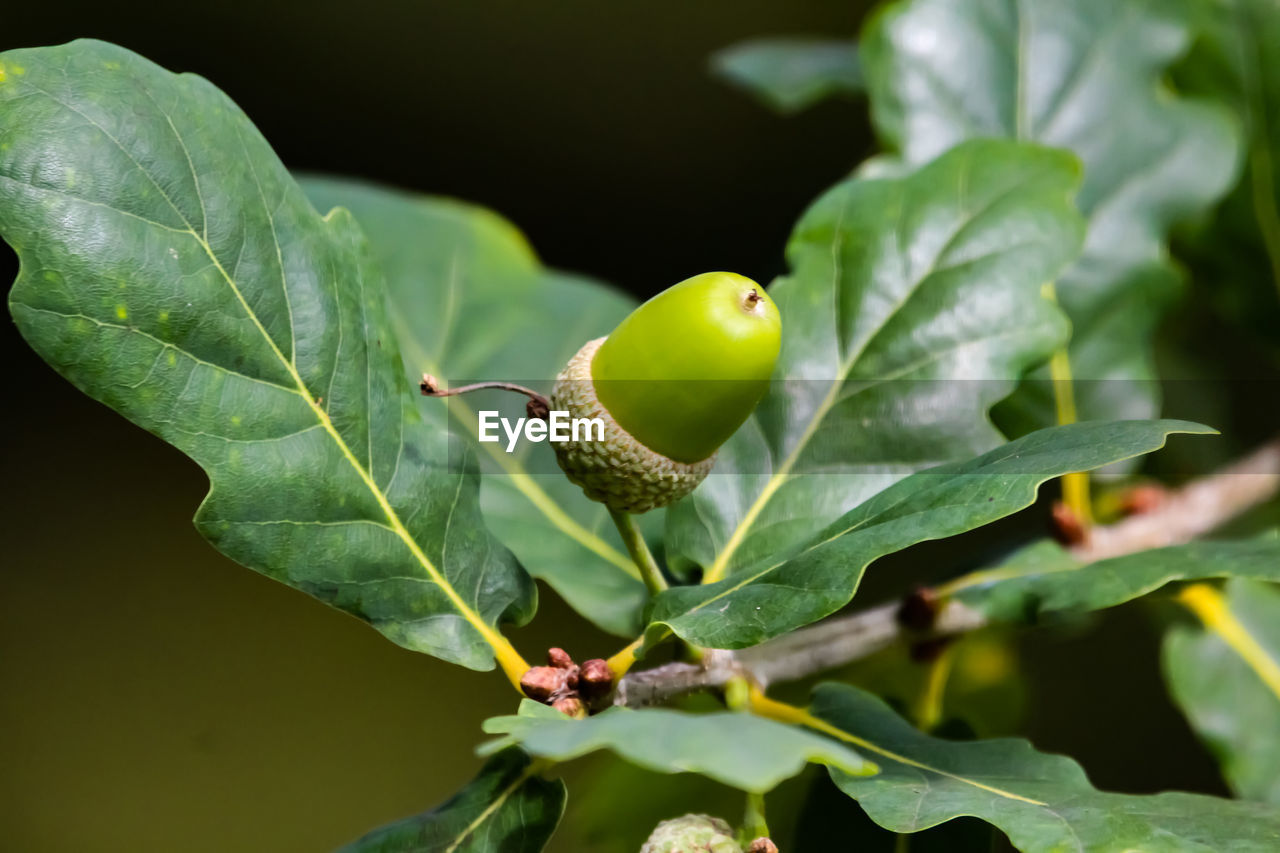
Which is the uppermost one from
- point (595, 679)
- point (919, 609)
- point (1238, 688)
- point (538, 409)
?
point (538, 409)

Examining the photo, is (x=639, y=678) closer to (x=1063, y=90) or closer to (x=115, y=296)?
(x=115, y=296)

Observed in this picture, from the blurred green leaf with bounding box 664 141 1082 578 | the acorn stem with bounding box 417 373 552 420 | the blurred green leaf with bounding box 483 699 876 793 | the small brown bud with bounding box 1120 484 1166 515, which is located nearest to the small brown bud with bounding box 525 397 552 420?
the acorn stem with bounding box 417 373 552 420

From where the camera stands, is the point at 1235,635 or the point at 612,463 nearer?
the point at 612,463

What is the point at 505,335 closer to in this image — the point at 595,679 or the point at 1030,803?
the point at 595,679

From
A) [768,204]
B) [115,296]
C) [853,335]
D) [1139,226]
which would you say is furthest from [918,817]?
[768,204]

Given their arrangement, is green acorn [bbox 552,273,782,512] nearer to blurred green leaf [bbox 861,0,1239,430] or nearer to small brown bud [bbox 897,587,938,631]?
small brown bud [bbox 897,587,938,631]

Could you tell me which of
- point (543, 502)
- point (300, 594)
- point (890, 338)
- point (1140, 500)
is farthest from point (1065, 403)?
point (300, 594)

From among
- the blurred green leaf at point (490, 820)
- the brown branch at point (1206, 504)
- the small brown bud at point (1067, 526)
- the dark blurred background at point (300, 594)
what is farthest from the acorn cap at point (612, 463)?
the dark blurred background at point (300, 594)
